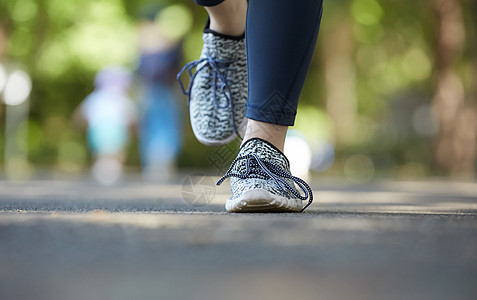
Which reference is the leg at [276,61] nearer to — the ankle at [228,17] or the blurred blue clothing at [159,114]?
the ankle at [228,17]

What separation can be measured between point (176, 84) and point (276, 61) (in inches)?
436

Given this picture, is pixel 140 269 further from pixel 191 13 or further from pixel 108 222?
pixel 191 13

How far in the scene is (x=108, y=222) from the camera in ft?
5.68

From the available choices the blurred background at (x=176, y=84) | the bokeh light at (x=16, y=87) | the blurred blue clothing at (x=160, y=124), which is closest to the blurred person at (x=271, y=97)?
the blurred blue clothing at (x=160, y=124)

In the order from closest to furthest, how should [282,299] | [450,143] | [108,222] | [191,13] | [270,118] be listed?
[282,299], [108,222], [270,118], [450,143], [191,13]

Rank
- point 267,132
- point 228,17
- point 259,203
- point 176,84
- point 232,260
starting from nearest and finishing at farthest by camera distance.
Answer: point 232,260 < point 259,203 < point 267,132 < point 228,17 < point 176,84

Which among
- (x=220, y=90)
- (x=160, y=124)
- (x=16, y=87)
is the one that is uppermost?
(x=220, y=90)

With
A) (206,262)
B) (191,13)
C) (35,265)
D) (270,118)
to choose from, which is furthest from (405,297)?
(191,13)

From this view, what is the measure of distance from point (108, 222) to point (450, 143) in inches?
583

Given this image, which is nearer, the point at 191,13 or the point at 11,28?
the point at 191,13

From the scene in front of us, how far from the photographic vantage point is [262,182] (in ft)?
7.71

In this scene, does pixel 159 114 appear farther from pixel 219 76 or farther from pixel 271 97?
pixel 271 97

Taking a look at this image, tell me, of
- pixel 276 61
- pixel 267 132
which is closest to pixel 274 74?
pixel 276 61

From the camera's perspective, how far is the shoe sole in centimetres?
228
